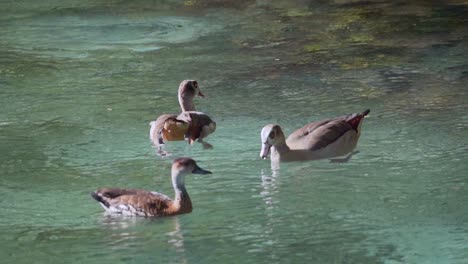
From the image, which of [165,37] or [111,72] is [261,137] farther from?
[165,37]

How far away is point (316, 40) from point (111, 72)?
2.78m

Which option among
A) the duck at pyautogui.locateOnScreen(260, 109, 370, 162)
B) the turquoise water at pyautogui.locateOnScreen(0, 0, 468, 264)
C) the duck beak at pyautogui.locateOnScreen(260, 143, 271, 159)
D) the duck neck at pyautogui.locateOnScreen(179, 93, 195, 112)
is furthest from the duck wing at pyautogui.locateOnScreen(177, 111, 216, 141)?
the duck beak at pyautogui.locateOnScreen(260, 143, 271, 159)

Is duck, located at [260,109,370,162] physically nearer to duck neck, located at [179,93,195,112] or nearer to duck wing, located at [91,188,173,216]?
duck neck, located at [179,93,195,112]

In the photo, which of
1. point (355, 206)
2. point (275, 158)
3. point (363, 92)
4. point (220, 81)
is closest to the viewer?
point (355, 206)

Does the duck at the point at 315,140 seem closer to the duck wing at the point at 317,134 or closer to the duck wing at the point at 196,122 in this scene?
the duck wing at the point at 317,134

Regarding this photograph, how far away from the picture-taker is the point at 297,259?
323 inches

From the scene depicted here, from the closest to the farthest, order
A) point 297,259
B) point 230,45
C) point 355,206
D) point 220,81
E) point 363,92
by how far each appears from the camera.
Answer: point 297,259 → point 355,206 → point 363,92 → point 220,81 → point 230,45

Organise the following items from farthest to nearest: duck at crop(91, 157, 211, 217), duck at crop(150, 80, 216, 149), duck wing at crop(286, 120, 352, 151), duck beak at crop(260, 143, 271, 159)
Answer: duck at crop(150, 80, 216, 149) < duck wing at crop(286, 120, 352, 151) < duck beak at crop(260, 143, 271, 159) < duck at crop(91, 157, 211, 217)

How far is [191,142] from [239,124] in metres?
0.64

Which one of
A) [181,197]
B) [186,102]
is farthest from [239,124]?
[181,197]

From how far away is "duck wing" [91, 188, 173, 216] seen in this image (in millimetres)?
9008

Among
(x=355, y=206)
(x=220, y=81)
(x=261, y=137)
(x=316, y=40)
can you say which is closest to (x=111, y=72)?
(x=220, y=81)

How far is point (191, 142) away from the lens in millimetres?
11234

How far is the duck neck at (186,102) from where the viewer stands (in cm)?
1195
